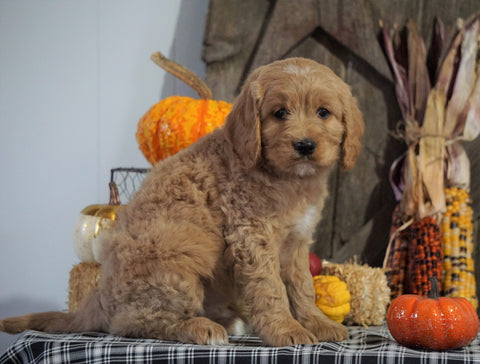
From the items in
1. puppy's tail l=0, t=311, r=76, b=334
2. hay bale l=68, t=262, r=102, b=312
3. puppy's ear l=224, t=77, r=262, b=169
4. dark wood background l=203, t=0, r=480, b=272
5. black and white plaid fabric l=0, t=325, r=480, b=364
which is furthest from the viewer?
dark wood background l=203, t=0, r=480, b=272

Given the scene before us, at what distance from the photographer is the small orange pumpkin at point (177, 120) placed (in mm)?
3217

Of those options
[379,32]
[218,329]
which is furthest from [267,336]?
[379,32]

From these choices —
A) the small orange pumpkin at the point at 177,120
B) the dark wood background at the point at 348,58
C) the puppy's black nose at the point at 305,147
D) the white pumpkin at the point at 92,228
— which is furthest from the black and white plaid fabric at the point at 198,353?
the dark wood background at the point at 348,58

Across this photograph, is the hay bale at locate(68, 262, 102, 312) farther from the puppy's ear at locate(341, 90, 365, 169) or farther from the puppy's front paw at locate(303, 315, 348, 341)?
the puppy's ear at locate(341, 90, 365, 169)

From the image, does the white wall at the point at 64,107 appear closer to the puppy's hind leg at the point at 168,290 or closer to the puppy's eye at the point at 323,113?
the puppy's hind leg at the point at 168,290

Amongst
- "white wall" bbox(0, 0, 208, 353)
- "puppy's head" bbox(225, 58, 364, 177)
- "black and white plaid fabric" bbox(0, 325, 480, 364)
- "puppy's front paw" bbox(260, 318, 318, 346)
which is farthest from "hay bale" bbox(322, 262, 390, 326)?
"white wall" bbox(0, 0, 208, 353)

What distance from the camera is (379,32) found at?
12.0ft

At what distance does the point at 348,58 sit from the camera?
3.68 m

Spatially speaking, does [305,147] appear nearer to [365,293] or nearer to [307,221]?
[307,221]

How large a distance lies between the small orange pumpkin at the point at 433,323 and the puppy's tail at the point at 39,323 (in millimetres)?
1406

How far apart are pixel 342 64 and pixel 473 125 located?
963 mm

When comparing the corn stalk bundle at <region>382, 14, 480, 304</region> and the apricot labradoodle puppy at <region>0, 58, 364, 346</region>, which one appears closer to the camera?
the apricot labradoodle puppy at <region>0, 58, 364, 346</region>

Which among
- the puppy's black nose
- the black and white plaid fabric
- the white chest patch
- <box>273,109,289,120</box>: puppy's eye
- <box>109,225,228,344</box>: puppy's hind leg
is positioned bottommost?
the black and white plaid fabric

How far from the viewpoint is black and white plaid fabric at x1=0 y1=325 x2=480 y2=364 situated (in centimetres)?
187
